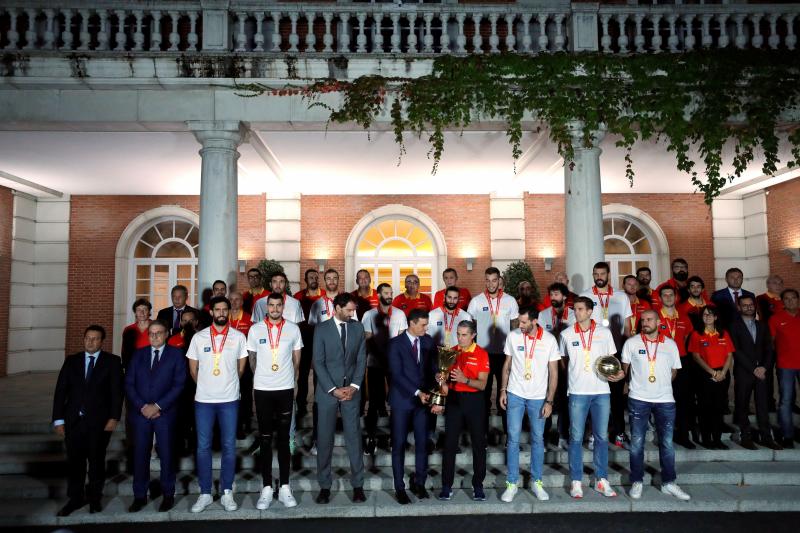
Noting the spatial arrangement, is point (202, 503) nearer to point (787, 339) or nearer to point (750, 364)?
point (750, 364)

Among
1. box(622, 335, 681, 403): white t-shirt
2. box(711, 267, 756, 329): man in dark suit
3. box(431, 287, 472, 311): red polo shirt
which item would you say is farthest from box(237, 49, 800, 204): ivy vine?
box(622, 335, 681, 403): white t-shirt

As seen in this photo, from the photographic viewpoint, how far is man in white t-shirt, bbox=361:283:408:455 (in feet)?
20.6

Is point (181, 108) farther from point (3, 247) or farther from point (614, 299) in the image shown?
point (3, 247)

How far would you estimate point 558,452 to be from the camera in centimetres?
616

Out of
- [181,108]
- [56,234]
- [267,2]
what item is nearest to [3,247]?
[56,234]

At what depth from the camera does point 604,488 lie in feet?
17.7

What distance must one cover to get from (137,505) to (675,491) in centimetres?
535

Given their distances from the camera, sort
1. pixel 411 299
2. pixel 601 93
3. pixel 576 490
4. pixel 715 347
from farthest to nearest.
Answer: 1. pixel 601 93
2. pixel 411 299
3. pixel 715 347
4. pixel 576 490

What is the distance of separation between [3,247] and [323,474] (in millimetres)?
11404

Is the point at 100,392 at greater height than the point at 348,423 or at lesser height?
greater

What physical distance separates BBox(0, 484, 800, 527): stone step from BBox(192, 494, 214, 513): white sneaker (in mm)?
44

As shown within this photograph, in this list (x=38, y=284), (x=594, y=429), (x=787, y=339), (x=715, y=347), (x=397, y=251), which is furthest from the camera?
(x=397, y=251)

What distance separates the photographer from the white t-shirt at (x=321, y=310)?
22.3ft

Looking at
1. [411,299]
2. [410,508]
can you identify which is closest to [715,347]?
[411,299]
